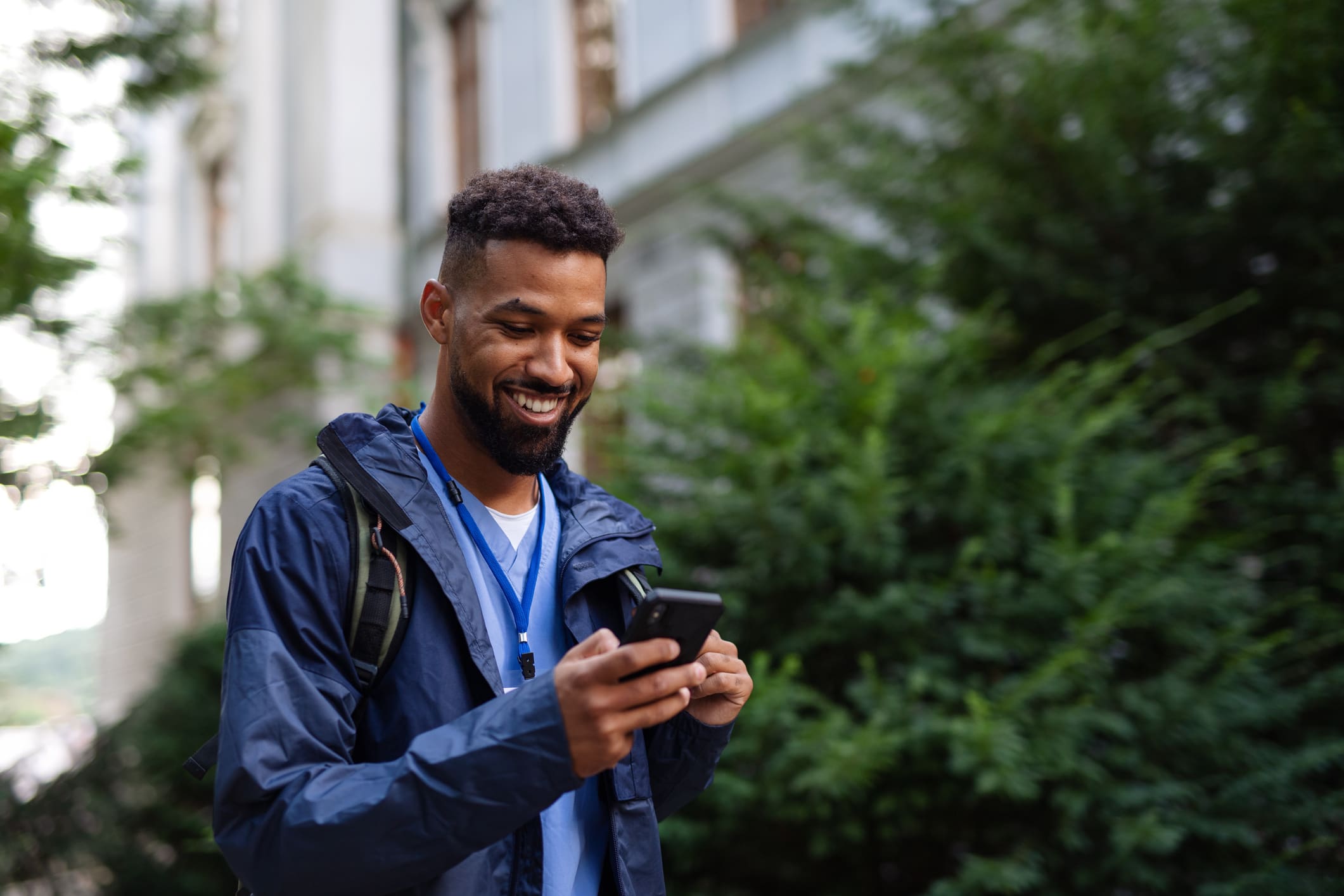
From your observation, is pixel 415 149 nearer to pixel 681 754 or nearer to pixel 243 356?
pixel 243 356

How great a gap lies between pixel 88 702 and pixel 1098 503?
2288 cm

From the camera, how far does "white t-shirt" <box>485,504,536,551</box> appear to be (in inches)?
79.3

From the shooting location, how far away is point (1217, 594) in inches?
185

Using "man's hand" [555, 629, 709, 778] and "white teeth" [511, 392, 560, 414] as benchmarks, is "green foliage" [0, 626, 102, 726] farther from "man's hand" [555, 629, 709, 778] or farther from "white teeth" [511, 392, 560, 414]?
"man's hand" [555, 629, 709, 778]

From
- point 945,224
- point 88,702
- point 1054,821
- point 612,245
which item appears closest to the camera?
point 612,245

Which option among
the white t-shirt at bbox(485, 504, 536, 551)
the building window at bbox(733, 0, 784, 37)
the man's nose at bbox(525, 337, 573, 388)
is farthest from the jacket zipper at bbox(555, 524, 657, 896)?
the building window at bbox(733, 0, 784, 37)

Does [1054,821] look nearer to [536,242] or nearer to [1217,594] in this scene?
[1217,594]

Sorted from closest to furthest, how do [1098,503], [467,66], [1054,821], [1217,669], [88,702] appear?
[1054,821] < [1217,669] < [1098,503] < [467,66] < [88,702]

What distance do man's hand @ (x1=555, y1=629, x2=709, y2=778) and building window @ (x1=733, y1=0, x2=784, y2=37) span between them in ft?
33.0

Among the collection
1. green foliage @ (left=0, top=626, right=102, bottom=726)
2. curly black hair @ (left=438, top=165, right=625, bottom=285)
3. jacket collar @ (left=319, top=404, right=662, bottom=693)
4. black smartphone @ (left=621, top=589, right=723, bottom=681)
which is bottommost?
green foliage @ (left=0, top=626, right=102, bottom=726)

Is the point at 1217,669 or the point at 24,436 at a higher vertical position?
the point at 24,436

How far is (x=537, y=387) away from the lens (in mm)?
1882

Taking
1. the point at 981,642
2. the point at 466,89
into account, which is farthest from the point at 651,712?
the point at 466,89

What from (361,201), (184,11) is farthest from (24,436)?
(361,201)
